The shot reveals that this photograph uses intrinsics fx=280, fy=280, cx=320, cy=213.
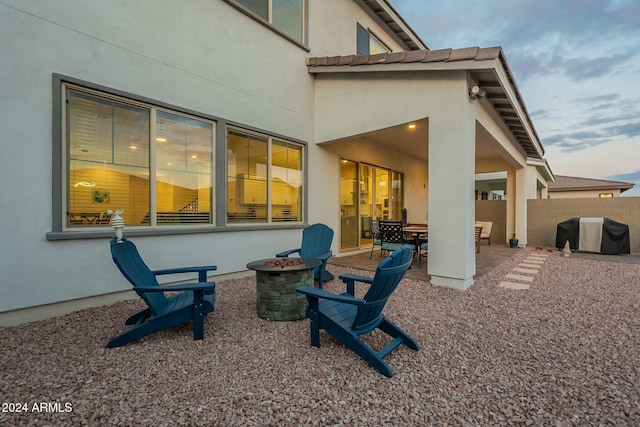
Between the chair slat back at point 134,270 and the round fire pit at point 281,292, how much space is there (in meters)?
1.02

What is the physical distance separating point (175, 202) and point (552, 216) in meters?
11.5

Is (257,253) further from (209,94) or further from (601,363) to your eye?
(601,363)

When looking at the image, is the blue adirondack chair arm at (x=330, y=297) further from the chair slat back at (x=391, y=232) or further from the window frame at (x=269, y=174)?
the chair slat back at (x=391, y=232)

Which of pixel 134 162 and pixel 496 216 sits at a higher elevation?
pixel 134 162

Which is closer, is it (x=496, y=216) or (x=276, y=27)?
(x=276, y=27)

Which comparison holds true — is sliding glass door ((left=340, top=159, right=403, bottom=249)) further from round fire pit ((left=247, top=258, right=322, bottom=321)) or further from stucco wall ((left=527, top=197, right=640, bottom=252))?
stucco wall ((left=527, top=197, right=640, bottom=252))


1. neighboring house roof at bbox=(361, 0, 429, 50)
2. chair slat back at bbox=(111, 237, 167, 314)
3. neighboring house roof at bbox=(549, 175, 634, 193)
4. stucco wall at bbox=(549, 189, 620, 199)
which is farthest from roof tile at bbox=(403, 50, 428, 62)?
neighboring house roof at bbox=(549, 175, 634, 193)

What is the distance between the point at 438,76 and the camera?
457 centimetres

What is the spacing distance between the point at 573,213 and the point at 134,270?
39.6 feet

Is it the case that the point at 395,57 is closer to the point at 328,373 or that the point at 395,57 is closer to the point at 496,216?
the point at 328,373

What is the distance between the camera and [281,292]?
3170 millimetres

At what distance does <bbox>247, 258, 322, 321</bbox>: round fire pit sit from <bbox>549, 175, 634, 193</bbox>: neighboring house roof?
2472 centimetres

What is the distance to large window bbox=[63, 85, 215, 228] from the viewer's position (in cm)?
344

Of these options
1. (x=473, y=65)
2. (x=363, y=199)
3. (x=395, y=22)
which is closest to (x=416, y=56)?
(x=473, y=65)
